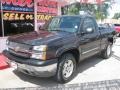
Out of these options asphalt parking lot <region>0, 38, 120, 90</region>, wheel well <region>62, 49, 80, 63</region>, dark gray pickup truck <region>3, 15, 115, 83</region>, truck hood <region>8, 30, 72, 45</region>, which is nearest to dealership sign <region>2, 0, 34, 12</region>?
dark gray pickup truck <region>3, 15, 115, 83</region>

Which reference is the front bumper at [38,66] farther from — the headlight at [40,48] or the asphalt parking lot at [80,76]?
the asphalt parking lot at [80,76]


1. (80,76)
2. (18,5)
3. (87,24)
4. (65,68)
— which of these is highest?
(18,5)

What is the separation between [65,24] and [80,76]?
1.66 meters

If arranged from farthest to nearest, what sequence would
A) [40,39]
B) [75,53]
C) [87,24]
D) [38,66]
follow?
[87,24] < [75,53] < [40,39] < [38,66]

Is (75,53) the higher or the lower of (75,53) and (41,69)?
the higher

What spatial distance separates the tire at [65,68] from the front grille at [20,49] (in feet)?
2.85

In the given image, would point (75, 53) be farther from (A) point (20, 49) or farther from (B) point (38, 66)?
(A) point (20, 49)

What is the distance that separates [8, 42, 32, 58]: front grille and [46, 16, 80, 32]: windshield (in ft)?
4.69

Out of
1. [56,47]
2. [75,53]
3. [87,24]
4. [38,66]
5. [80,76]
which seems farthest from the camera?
[87,24]

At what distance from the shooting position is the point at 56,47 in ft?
17.2

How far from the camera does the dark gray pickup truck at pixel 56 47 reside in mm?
5051

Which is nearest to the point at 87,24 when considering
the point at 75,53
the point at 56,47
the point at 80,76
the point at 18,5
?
the point at 75,53

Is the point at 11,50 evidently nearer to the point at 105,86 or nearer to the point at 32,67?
the point at 32,67

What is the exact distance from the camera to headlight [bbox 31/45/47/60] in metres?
4.99
